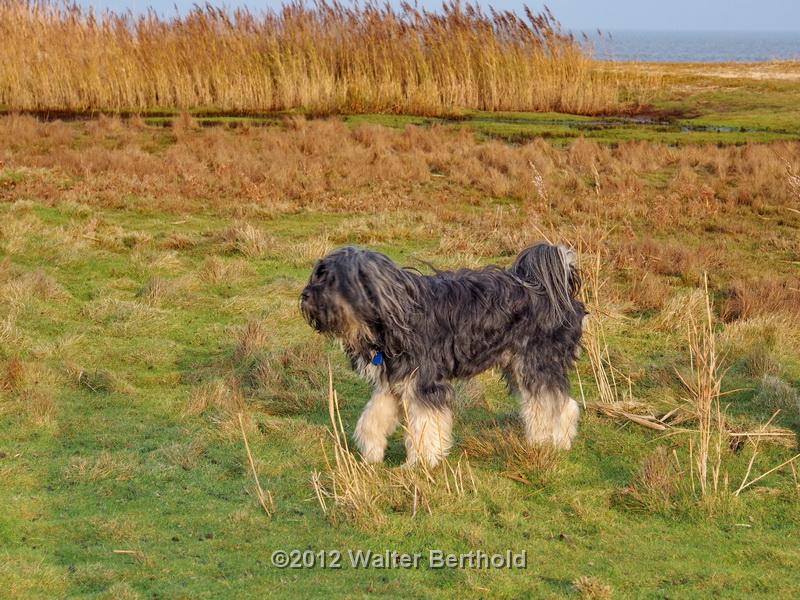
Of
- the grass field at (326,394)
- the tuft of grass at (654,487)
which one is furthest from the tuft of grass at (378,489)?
the tuft of grass at (654,487)

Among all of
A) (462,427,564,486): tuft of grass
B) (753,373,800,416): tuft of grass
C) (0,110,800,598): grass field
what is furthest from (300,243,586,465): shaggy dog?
(753,373,800,416): tuft of grass

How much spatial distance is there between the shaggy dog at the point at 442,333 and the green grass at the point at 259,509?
0.41 m

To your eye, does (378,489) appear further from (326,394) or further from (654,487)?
(326,394)

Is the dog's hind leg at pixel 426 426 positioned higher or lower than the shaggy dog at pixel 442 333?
lower

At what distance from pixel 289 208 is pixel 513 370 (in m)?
8.26

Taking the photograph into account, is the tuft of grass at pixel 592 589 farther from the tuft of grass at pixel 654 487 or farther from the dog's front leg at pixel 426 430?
the dog's front leg at pixel 426 430

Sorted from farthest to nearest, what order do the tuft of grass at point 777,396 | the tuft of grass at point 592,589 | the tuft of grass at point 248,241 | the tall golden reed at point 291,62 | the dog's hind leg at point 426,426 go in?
the tall golden reed at point 291,62 → the tuft of grass at point 248,241 → the tuft of grass at point 777,396 → the dog's hind leg at point 426,426 → the tuft of grass at point 592,589

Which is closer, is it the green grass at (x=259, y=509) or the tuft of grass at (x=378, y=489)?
the green grass at (x=259, y=509)

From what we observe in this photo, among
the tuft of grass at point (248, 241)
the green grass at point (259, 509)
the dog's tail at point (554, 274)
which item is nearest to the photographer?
the green grass at point (259, 509)

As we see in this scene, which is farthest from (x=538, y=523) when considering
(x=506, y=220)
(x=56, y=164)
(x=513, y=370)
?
(x=56, y=164)

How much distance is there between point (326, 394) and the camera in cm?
733

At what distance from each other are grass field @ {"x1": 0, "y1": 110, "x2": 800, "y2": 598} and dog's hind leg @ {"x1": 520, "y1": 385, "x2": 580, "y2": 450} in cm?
13

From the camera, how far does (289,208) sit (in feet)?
45.7

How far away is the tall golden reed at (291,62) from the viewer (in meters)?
21.6
